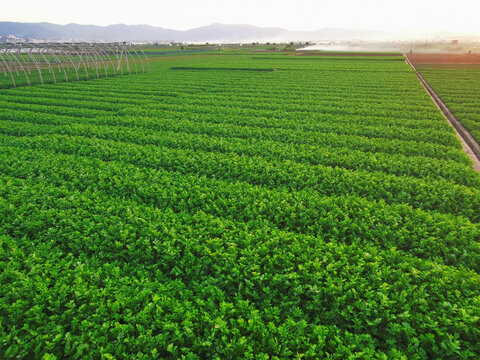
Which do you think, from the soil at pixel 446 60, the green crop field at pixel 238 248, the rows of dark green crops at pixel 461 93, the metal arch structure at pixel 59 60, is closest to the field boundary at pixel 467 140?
the rows of dark green crops at pixel 461 93

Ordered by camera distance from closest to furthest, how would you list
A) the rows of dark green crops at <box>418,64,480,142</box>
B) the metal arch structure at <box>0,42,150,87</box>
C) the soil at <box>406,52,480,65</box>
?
1. the rows of dark green crops at <box>418,64,480,142</box>
2. the metal arch structure at <box>0,42,150,87</box>
3. the soil at <box>406,52,480,65</box>

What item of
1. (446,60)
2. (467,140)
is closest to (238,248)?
(467,140)

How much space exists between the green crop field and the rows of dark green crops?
6887 millimetres

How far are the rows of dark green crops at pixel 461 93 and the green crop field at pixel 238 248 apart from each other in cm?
689

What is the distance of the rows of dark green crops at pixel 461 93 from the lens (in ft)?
59.7

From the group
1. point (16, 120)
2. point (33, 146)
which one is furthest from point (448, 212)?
point (16, 120)

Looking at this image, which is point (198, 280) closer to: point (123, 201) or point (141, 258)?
point (141, 258)

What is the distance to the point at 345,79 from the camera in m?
31.4

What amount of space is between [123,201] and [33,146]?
7.54m

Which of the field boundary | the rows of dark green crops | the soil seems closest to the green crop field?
the field boundary

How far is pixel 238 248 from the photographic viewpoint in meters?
5.86

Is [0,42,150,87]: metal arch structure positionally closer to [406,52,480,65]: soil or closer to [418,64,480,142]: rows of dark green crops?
[418,64,480,142]: rows of dark green crops

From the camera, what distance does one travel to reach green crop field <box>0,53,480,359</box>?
421 cm

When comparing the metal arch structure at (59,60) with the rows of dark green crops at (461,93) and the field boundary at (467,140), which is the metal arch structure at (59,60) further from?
the rows of dark green crops at (461,93)
